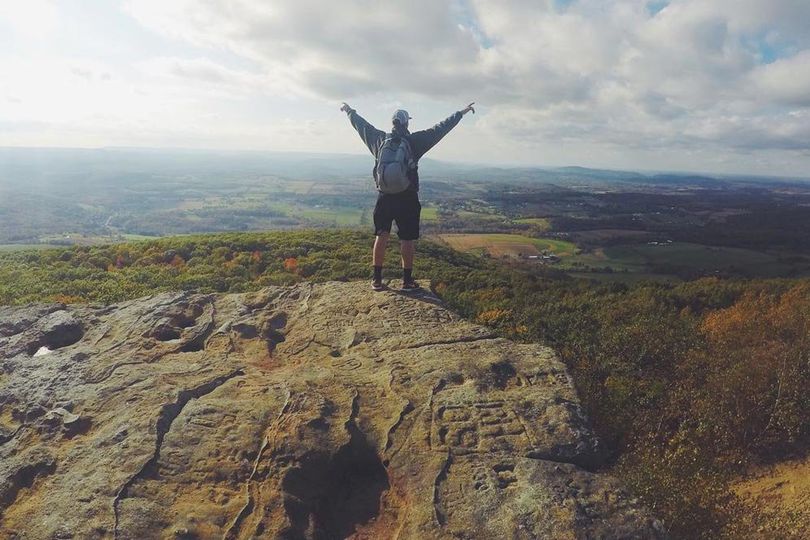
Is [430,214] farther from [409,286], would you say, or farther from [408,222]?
[408,222]

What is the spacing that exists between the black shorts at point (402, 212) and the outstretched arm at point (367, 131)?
853mm

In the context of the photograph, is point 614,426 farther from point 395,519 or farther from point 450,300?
point 450,300

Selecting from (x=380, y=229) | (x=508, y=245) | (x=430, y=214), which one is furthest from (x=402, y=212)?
(x=430, y=214)

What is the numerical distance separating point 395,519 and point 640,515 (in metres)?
2.10

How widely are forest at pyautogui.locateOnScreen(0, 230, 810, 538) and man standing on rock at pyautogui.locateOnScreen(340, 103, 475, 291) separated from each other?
155 centimetres

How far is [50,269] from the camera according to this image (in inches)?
671

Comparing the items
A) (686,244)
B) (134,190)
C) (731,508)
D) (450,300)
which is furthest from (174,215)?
(731,508)

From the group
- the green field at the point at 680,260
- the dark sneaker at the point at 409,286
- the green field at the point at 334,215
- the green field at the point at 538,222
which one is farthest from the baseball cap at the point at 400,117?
the green field at the point at 334,215

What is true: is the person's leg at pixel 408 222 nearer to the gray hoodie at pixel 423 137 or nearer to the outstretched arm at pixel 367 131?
the gray hoodie at pixel 423 137

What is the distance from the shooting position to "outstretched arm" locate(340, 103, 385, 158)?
8570mm

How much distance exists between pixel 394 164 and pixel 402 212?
86 cm

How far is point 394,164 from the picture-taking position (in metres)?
7.92

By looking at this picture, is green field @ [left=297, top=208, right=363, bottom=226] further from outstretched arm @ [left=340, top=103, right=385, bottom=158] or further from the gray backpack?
the gray backpack

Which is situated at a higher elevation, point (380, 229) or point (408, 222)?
point (408, 222)
